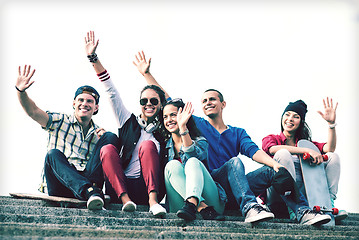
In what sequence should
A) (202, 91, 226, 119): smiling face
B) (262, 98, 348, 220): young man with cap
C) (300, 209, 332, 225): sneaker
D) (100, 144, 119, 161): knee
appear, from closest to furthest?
(300, 209, 332, 225): sneaker → (100, 144, 119, 161): knee → (262, 98, 348, 220): young man with cap → (202, 91, 226, 119): smiling face

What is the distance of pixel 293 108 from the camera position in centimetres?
591

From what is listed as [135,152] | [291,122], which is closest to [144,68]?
[135,152]

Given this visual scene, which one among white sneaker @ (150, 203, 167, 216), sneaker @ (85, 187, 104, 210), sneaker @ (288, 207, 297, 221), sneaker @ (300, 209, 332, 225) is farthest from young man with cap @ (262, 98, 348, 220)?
sneaker @ (85, 187, 104, 210)

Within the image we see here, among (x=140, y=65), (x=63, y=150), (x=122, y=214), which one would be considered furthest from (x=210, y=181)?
(x=140, y=65)

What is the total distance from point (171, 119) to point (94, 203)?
→ 136cm

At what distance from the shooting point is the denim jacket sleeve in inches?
184

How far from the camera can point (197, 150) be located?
474cm

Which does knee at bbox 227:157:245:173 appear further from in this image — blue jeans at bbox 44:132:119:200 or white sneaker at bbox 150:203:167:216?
blue jeans at bbox 44:132:119:200

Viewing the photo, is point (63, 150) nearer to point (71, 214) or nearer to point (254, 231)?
point (71, 214)

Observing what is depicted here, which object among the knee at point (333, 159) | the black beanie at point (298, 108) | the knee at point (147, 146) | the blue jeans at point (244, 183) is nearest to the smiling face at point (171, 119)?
the knee at point (147, 146)

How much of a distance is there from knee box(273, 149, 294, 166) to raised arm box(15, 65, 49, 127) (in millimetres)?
2687

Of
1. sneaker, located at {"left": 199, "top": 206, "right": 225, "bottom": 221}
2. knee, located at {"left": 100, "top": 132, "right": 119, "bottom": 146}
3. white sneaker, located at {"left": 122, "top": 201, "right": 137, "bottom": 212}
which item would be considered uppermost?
knee, located at {"left": 100, "top": 132, "right": 119, "bottom": 146}

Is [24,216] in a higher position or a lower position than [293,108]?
lower

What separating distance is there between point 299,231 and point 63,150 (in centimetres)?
270
